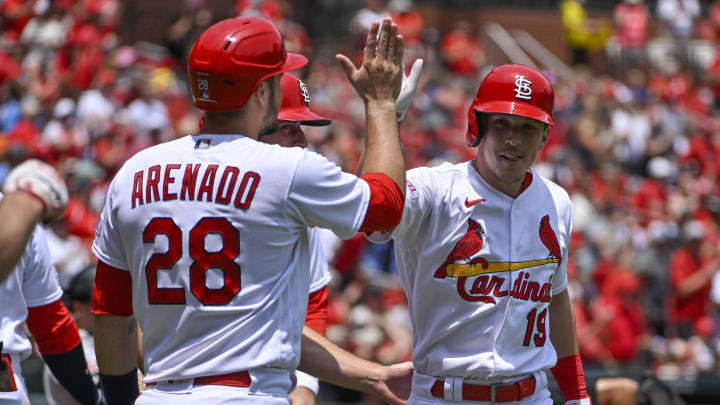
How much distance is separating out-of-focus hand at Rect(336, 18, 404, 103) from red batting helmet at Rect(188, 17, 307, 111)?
299 mm

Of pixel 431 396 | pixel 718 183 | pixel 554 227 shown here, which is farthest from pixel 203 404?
pixel 718 183

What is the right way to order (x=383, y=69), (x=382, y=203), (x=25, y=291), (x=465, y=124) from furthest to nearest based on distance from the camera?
1. (x=465, y=124)
2. (x=25, y=291)
3. (x=383, y=69)
4. (x=382, y=203)

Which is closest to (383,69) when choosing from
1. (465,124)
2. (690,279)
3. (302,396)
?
(302,396)

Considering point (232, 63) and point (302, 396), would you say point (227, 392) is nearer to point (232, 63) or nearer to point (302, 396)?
point (232, 63)

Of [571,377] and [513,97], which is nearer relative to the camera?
[513,97]

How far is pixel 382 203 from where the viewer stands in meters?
3.18

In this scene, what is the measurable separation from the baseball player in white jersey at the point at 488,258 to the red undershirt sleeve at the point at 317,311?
0.47m

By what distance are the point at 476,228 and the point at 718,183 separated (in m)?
12.4

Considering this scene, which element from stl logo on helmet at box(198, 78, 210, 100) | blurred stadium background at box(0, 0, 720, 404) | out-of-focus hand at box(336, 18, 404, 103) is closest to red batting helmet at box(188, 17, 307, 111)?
stl logo on helmet at box(198, 78, 210, 100)

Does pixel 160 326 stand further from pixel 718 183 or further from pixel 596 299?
pixel 718 183

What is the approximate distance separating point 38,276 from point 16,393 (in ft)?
1.64

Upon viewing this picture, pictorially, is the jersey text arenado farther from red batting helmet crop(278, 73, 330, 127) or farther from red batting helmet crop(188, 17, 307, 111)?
red batting helmet crop(278, 73, 330, 127)

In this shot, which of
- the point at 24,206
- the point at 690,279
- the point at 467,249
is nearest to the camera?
the point at 24,206

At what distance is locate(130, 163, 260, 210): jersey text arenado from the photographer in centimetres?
308
